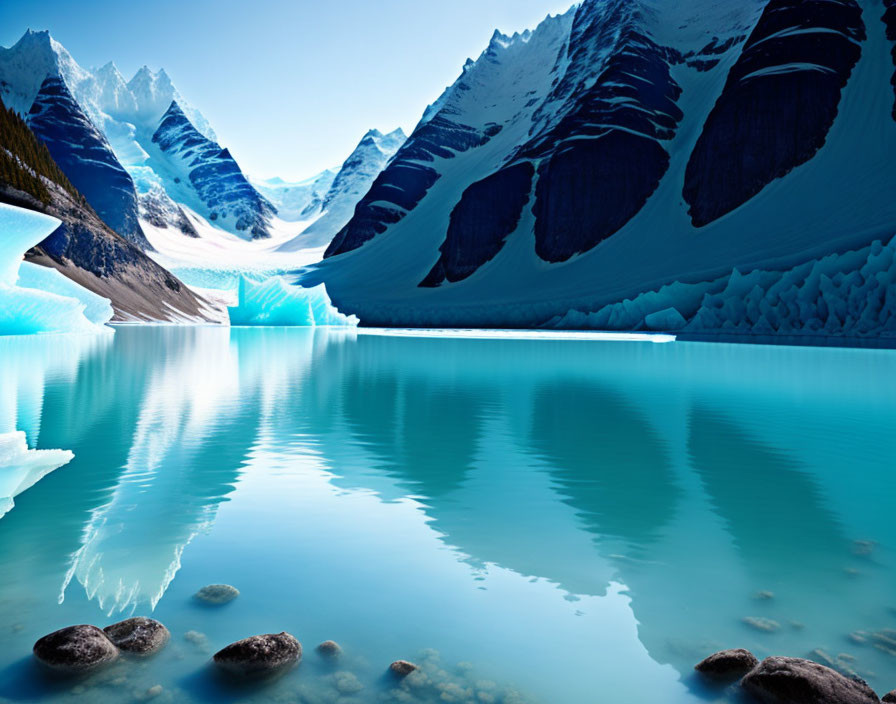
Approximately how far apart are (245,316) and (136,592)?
62.9 m

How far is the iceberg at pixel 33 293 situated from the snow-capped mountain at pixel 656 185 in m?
34.5

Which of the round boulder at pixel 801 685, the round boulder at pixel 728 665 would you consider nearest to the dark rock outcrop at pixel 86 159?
the round boulder at pixel 728 665

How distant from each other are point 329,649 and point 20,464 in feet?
15.0

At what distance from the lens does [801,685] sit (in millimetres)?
2586

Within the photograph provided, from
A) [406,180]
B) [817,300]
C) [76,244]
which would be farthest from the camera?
[406,180]

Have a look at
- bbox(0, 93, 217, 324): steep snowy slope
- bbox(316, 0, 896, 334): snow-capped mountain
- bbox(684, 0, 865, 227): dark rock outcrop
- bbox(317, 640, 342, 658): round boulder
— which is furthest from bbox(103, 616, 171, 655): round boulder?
bbox(684, 0, 865, 227): dark rock outcrop

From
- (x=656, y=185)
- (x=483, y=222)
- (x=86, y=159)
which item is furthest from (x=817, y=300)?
(x=86, y=159)

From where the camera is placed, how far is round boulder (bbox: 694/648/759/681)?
285 centimetres

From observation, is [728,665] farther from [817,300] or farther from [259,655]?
[817,300]

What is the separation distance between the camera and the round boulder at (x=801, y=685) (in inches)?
99.5

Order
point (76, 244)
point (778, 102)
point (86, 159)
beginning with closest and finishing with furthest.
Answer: point (76, 244), point (778, 102), point (86, 159)

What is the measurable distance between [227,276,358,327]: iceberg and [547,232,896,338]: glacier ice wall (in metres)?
35.9

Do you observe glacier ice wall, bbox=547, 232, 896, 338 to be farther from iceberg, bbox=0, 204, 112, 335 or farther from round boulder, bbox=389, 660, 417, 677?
iceberg, bbox=0, 204, 112, 335

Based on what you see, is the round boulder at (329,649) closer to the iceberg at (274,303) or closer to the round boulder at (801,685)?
the round boulder at (801,685)
